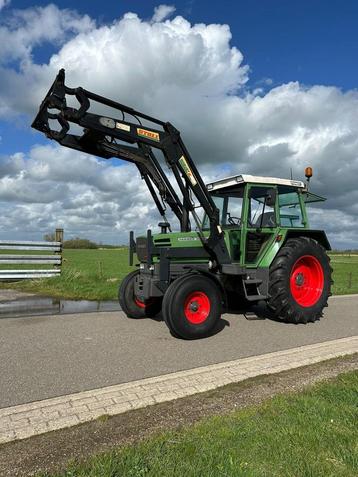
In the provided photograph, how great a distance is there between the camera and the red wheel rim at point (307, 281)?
25.4 ft

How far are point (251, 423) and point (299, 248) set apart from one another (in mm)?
4883

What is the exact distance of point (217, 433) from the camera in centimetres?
296

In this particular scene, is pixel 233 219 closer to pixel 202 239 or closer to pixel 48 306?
pixel 202 239

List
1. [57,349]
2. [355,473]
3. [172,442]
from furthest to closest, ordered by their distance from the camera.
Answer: [57,349] → [172,442] → [355,473]

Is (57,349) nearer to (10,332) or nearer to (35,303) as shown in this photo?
(10,332)

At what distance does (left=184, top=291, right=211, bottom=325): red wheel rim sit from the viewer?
623 cm

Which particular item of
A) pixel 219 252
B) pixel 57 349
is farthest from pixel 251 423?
pixel 219 252

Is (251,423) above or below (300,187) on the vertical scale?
below

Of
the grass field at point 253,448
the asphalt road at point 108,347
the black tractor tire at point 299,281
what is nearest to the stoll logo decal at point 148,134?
the black tractor tire at point 299,281

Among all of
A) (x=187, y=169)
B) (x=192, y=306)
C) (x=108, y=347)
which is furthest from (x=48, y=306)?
(x=187, y=169)

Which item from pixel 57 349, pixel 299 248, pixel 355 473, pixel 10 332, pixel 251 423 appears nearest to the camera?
pixel 355 473

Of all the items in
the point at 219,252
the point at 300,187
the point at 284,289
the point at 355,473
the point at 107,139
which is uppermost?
the point at 107,139

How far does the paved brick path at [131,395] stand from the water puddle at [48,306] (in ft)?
14.4

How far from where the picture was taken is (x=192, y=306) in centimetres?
627
